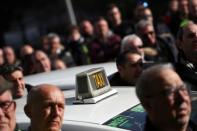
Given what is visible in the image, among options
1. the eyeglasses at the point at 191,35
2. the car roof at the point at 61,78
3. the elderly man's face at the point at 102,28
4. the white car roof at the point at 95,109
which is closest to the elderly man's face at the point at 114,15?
the elderly man's face at the point at 102,28

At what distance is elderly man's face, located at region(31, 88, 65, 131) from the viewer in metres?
3.31

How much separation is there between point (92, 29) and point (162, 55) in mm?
2942

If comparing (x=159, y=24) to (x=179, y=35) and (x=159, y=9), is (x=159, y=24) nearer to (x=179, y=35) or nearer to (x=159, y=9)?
(x=159, y=9)

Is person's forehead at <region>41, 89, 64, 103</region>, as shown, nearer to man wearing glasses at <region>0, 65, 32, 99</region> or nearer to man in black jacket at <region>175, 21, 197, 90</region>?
man wearing glasses at <region>0, 65, 32, 99</region>

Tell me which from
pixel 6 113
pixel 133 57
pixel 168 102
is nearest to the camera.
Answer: pixel 168 102

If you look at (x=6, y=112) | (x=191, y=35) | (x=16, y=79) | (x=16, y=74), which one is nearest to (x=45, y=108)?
(x=6, y=112)

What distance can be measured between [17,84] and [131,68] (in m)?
1.22

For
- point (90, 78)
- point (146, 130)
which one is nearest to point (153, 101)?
point (146, 130)

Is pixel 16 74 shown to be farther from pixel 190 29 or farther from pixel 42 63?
pixel 42 63

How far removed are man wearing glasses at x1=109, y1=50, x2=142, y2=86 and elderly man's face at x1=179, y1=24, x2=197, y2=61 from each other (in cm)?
55

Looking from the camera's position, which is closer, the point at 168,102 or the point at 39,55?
the point at 168,102

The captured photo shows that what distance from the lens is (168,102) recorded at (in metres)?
2.80

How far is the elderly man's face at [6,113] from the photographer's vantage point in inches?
127

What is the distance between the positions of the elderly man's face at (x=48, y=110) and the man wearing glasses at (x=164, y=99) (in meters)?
0.61
